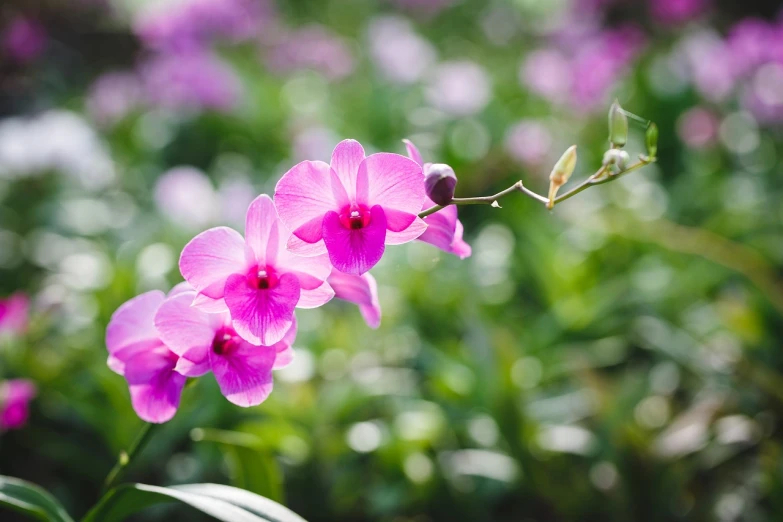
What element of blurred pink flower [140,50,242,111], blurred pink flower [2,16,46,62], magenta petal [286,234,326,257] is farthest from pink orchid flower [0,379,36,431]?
blurred pink flower [2,16,46,62]

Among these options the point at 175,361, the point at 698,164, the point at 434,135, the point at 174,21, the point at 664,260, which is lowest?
the point at 175,361

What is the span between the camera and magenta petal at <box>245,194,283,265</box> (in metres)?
0.63

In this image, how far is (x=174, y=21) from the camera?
3355 millimetres

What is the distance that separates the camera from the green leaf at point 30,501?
2.16 feet

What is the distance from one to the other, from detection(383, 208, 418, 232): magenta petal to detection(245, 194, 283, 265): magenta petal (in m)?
0.11

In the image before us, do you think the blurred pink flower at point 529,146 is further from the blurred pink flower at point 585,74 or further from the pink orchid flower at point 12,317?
the pink orchid flower at point 12,317

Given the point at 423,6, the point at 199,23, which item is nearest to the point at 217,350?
the point at 199,23

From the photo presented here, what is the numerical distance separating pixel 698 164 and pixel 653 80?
57cm

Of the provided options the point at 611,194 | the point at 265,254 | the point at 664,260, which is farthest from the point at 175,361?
the point at 611,194

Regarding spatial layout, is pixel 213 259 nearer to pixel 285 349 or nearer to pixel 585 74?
pixel 285 349

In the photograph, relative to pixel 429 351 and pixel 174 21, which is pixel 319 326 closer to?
pixel 429 351

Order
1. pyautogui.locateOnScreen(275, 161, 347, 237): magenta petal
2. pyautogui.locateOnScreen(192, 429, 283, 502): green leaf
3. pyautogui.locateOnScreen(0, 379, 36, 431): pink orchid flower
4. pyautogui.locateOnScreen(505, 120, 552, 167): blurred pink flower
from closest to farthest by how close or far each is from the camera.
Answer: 1. pyautogui.locateOnScreen(275, 161, 347, 237): magenta petal
2. pyautogui.locateOnScreen(192, 429, 283, 502): green leaf
3. pyautogui.locateOnScreen(0, 379, 36, 431): pink orchid flower
4. pyautogui.locateOnScreen(505, 120, 552, 167): blurred pink flower

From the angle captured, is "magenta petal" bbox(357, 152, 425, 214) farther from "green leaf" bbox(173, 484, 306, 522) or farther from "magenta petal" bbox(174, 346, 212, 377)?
"green leaf" bbox(173, 484, 306, 522)

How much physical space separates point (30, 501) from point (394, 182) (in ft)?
1.77
